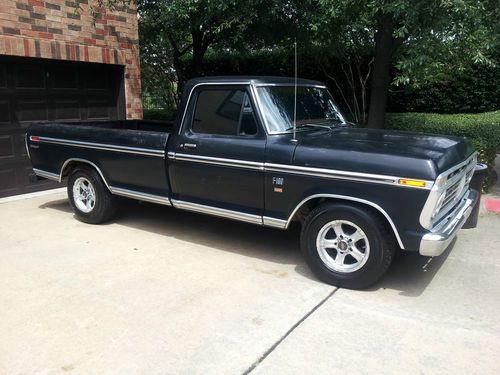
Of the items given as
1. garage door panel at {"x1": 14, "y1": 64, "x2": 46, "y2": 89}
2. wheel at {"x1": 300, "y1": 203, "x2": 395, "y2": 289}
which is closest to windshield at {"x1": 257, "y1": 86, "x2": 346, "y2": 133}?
wheel at {"x1": 300, "y1": 203, "x2": 395, "y2": 289}

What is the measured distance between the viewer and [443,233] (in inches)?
157

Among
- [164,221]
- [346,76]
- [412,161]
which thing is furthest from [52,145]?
[346,76]

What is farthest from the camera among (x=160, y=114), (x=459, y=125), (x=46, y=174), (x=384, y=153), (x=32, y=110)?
(x=160, y=114)

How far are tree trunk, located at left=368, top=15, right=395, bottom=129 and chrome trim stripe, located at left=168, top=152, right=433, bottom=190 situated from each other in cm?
439

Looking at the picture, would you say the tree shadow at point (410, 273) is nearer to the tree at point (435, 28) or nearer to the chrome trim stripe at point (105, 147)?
the tree at point (435, 28)

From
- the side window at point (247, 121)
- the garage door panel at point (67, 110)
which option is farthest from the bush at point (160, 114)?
the side window at point (247, 121)

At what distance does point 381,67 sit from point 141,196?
16.9 ft

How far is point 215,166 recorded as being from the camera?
4.96 meters

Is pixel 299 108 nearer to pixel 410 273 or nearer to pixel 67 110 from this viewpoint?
pixel 410 273

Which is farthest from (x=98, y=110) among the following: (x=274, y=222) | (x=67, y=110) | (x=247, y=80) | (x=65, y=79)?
(x=274, y=222)

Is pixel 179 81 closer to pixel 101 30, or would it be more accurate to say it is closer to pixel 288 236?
pixel 101 30

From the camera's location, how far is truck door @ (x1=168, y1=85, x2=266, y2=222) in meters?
4.74

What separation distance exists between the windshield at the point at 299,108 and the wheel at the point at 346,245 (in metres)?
1.02

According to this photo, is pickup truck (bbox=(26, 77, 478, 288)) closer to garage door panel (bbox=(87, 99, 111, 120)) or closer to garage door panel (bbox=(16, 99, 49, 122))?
garage door panel (bbox=(16, 99, 49, 122))
